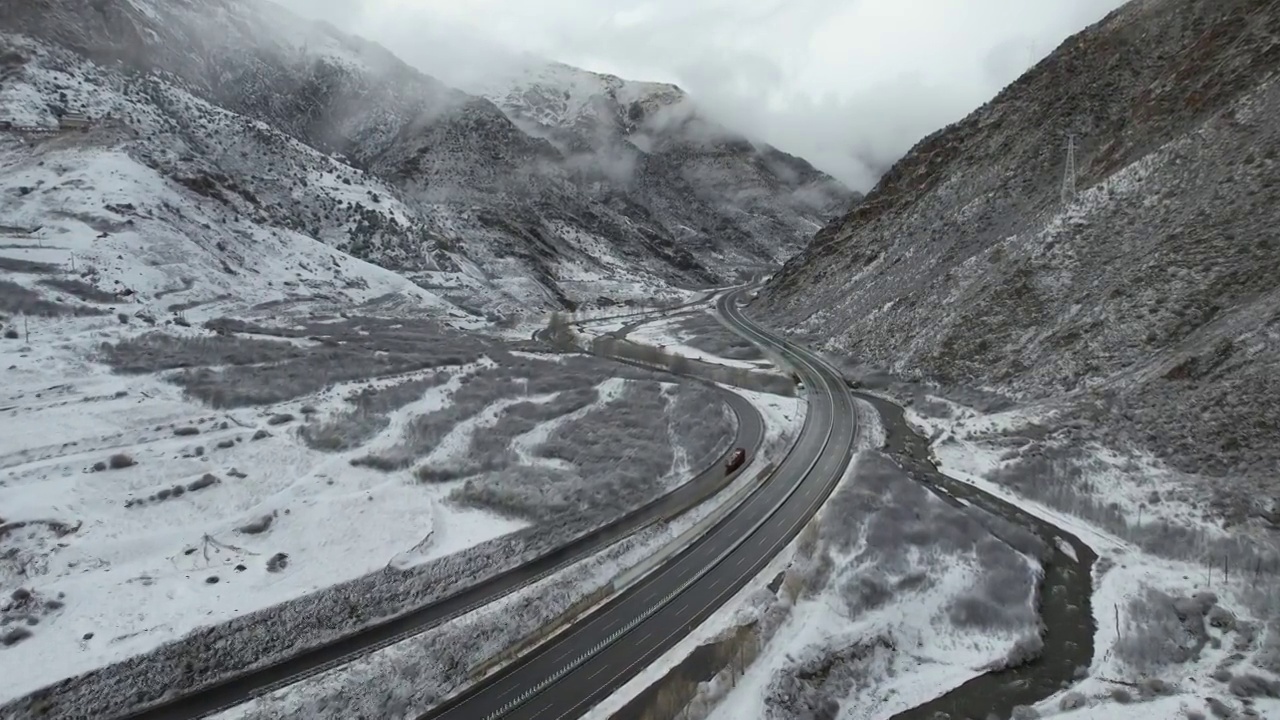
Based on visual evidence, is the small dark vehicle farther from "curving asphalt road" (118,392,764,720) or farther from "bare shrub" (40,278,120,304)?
"bare shrub" (40,278,120,304)

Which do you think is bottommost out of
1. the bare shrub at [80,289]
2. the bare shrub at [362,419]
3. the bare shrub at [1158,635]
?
the bare shrub at [80,289]

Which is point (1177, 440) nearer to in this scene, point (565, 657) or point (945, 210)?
point (565, 657)

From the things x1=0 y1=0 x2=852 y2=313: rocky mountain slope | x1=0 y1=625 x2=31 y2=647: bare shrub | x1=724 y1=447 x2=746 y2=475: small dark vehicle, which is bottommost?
x1=0 y1=625 x2=31 y2=647: bare shrub

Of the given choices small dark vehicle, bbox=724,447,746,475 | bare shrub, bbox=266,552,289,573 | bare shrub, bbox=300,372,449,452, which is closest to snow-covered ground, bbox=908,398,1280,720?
small dark vehicle, bbox=724,447,746,475

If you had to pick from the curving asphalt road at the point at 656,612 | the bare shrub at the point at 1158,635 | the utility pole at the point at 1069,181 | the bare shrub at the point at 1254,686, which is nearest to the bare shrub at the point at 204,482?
the curving asphalt road at the point at 656,612

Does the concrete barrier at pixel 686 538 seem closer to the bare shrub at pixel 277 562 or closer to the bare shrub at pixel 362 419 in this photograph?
the bare shrub at pixel 277 562

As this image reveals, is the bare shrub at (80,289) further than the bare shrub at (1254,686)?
Yes
